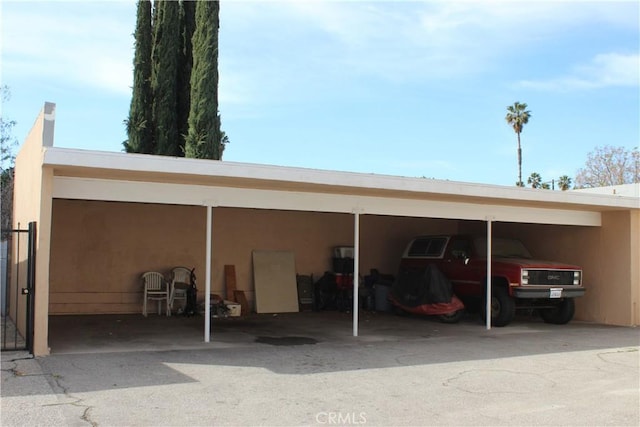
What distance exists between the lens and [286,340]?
10594 millimetres

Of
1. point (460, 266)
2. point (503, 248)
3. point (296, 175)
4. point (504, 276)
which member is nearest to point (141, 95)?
point (460, 266)

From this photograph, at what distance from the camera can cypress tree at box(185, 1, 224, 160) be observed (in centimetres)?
1936

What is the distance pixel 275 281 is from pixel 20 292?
6023 mm

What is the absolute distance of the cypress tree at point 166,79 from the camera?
20.1 meters

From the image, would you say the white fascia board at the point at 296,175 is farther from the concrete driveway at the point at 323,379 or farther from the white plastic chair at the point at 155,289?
the white plastic chair at the point at 155,289

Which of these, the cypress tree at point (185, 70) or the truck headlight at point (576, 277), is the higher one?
the cypress tree at point (185, 70)

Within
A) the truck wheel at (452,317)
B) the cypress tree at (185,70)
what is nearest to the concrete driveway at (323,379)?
the truck wheel at (452,317)

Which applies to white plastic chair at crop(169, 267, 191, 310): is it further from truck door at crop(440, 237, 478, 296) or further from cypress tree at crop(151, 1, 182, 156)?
cypress tree at crop(151, 1, 182, 156)

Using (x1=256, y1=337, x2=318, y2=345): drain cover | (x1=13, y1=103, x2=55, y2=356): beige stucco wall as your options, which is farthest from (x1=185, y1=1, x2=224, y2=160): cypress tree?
(x1=13, y1=103, x2=55, y2=356): beige stucco wall

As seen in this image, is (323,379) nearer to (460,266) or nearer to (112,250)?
(460,266)

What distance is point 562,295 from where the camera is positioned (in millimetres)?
12789

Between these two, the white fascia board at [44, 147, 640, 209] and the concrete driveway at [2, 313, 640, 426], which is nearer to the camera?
the concrete driveway at [2, 313, 640, 426]

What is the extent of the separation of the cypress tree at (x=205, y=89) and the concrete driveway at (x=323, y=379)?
8.66 metres

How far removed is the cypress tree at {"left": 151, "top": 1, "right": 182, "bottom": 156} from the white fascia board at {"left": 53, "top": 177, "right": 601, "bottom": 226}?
1056 cm
